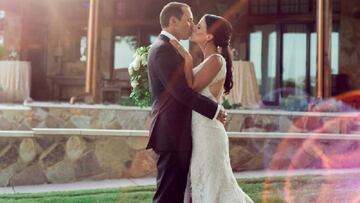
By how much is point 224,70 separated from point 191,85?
0.87 ft

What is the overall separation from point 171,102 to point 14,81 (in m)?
9.29

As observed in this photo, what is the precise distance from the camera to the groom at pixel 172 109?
2959mm

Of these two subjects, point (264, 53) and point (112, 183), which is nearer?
point (112, 183)

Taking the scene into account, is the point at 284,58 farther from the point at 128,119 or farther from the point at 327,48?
the point at 128,119

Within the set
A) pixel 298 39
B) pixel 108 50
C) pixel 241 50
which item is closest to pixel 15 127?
pixel 108 50

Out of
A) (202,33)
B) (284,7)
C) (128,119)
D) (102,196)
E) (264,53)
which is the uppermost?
(284,7)

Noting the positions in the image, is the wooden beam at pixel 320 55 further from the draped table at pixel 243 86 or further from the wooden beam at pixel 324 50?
the draped table at pixel 243 86

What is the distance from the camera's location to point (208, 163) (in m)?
3.10

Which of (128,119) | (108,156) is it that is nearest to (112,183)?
(108,156)

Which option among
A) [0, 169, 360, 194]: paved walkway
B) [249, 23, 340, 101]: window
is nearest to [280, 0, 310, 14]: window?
[249, 23, 340, 101]: window

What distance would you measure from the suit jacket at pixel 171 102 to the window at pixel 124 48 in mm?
10374

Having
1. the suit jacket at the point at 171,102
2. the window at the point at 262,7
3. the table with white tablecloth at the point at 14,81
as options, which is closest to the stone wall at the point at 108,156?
the suit jacket at the point at 171,102

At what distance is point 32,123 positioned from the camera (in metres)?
7.99

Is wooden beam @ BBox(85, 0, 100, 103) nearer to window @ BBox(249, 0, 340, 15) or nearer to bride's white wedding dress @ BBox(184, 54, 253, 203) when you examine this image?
window @ BBox(249, 0, 340, 15)
